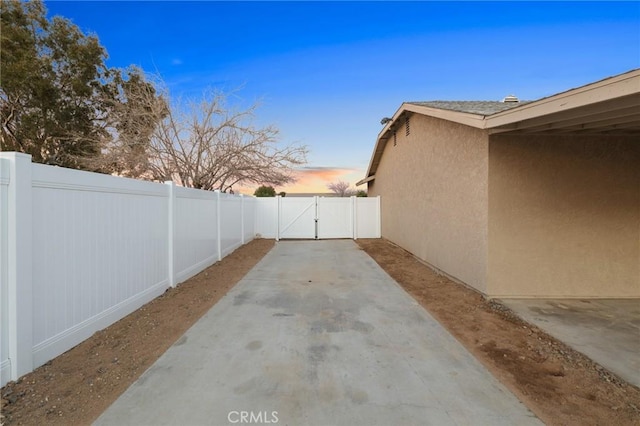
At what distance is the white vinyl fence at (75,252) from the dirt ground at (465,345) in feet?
0.73

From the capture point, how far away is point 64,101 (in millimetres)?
17156

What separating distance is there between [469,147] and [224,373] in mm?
5550

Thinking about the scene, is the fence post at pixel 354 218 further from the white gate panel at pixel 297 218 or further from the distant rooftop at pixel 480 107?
the distant rooftop at pixel 480 107

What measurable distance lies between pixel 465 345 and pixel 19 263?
4.49 m

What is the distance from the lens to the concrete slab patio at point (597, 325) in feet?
10.6

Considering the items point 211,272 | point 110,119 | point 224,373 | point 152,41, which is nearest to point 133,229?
point 224,373

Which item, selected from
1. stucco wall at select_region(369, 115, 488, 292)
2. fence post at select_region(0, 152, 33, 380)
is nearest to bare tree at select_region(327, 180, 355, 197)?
stucco wall at select_region(369, 115, 488, 292)

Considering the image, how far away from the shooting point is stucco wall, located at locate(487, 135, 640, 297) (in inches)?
204

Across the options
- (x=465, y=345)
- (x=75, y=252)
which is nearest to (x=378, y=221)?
(x=465, y=345)

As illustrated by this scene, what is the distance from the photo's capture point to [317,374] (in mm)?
2859

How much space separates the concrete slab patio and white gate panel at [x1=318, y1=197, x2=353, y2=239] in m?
9.65

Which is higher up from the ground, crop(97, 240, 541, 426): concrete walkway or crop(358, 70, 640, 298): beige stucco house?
crop(358, 70, 640, 298): beige stucco house

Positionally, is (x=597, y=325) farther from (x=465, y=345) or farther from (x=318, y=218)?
(x=318, y=218)

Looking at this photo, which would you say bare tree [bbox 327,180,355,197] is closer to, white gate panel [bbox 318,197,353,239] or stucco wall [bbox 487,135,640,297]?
white gate panel [bbox 318,197,353,239]
